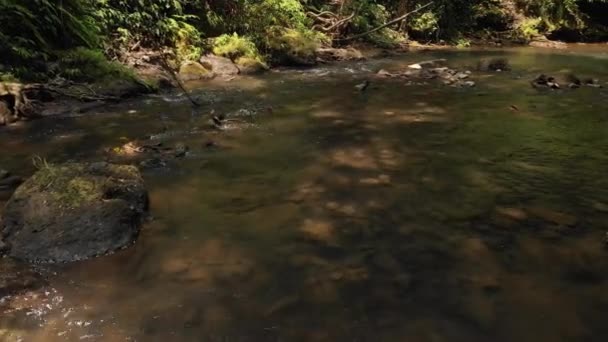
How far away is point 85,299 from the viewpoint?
11.7 ft

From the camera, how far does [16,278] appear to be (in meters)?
3.75

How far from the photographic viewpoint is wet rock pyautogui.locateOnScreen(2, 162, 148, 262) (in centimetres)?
411

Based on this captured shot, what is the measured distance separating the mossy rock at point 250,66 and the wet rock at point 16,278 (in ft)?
32.4

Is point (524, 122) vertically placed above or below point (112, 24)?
below

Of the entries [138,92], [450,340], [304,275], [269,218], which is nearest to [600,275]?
[450,340]

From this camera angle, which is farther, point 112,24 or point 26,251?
point 112,24

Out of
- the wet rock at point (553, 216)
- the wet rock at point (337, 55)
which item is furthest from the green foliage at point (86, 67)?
the wet rock at point (553, 216)

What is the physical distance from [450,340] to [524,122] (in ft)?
19.8

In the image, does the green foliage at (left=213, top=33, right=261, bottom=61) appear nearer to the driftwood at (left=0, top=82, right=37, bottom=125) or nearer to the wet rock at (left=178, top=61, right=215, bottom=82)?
the wet rock at (left=178, top=61, right=215, bottom=82)

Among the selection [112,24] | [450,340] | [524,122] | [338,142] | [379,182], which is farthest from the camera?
[112,24]

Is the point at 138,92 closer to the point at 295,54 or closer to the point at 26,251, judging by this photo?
the point at 295,54

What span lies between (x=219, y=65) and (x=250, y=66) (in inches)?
32.3

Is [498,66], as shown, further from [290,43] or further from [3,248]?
[3,248]

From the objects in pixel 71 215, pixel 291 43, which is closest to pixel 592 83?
pixel 291 43
